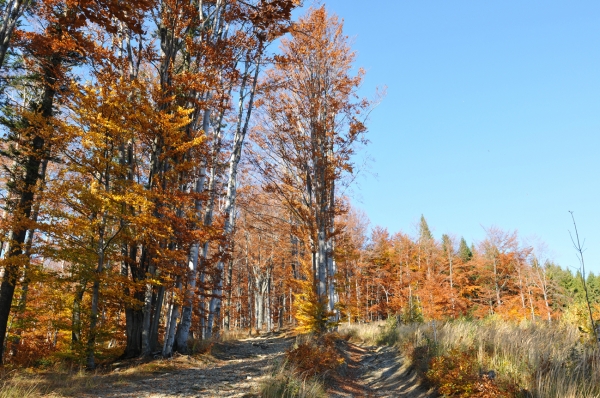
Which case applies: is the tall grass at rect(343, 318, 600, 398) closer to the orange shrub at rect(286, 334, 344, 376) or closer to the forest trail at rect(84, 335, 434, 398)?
the forest trail at rect(84, 335, 434, 398)

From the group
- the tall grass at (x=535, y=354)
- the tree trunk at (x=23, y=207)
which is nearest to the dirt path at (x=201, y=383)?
the tall grass at (x=535, y=354)

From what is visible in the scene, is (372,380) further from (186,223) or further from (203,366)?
(186,223)

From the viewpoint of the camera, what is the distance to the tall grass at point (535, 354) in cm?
482

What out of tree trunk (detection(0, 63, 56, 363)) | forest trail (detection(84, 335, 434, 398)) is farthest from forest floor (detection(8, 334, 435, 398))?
tree trunk (detection(0, 63, 56, 363))

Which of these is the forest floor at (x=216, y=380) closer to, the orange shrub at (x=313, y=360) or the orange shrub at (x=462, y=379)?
the orange shrub at (x=313, y=360)

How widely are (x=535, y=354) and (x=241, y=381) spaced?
5117mm

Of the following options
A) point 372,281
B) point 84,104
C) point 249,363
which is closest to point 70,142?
point 84,104

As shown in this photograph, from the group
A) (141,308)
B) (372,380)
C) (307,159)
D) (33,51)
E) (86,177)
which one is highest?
(33,51)

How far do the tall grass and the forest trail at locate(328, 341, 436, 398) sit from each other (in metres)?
0.61

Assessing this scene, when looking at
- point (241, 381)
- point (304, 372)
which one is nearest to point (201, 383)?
point (241, 381)

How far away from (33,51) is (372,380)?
41.8ft

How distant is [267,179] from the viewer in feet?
51.3

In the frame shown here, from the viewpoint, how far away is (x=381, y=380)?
9094mm

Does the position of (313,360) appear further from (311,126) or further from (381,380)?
(311,126)
